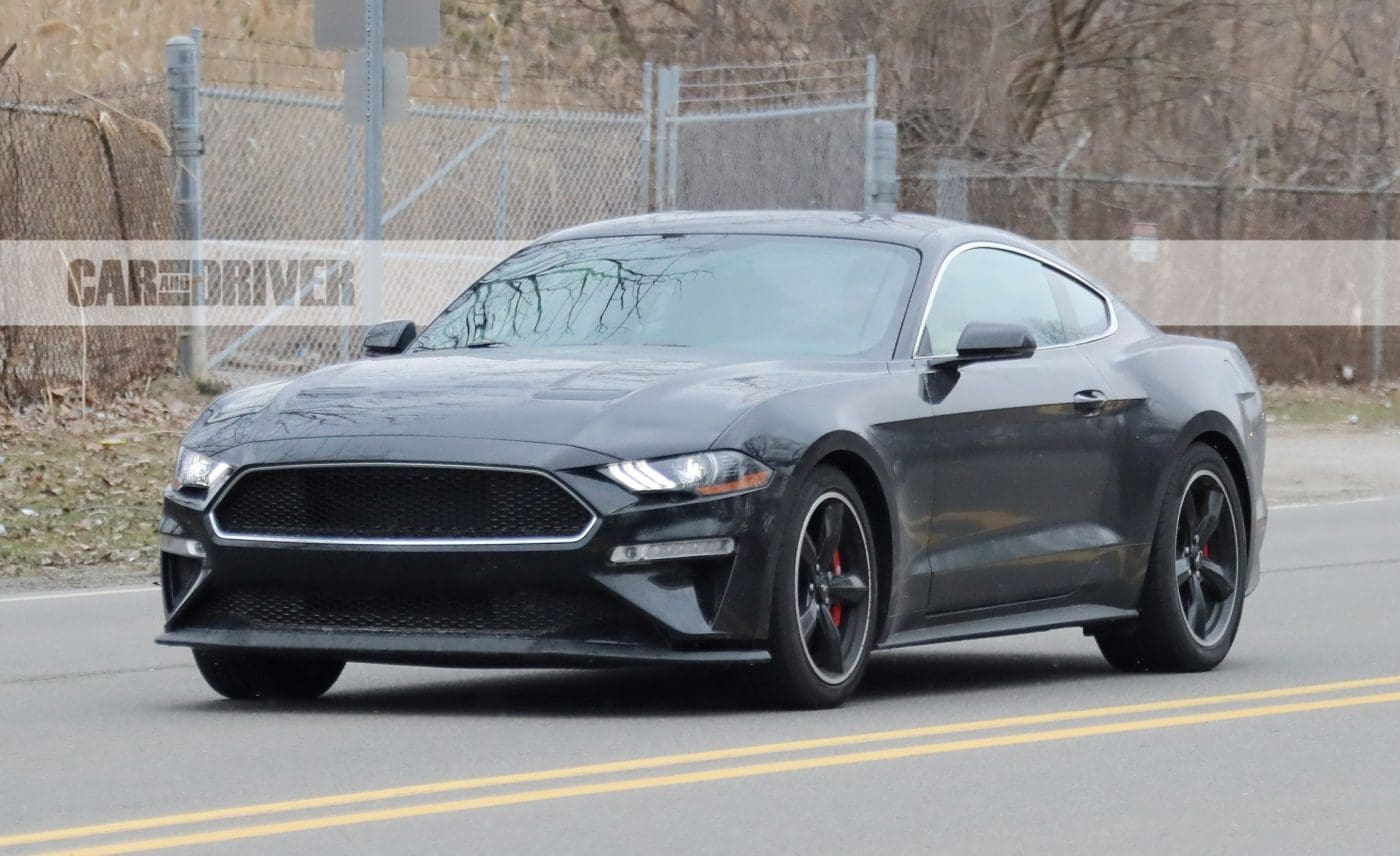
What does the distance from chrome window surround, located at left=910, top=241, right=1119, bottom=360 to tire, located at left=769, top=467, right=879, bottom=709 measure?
2.64 feet

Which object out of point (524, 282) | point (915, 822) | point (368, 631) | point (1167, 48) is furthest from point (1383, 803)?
point (1167, 48)

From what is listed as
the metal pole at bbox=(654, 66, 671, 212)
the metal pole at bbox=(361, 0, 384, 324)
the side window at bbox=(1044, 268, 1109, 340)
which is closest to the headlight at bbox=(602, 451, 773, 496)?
the side window at bbox=(1044, 268, 1109, 340)

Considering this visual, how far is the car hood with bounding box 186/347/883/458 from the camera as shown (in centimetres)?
735

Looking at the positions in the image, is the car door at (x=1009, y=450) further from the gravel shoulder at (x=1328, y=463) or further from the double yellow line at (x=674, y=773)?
the gravel shoulder at (x=1328, y=463)

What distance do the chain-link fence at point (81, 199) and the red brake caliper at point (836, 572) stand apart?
1041cm

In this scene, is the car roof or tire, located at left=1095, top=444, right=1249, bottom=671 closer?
the car roof

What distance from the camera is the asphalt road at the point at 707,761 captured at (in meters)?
5.96

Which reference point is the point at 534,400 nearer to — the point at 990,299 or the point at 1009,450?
the point at 1009,450

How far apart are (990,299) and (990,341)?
2.46 feet

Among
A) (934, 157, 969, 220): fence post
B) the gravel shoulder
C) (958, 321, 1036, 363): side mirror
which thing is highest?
(934, 157, 969, 220): fence post

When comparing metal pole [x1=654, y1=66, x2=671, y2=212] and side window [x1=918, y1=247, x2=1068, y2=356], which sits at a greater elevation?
metal pole [x1=654, y1=66, x2=671, y2=212]
